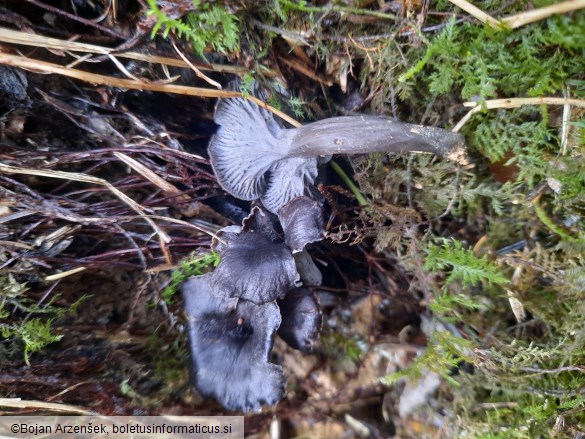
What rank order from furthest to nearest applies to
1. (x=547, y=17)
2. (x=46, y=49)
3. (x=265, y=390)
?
(x=265, y=390)
(x=46, y=49)
(x=547, y=17)

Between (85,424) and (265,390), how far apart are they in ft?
2.26

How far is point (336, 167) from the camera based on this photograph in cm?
176

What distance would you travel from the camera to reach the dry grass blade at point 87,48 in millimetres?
1348

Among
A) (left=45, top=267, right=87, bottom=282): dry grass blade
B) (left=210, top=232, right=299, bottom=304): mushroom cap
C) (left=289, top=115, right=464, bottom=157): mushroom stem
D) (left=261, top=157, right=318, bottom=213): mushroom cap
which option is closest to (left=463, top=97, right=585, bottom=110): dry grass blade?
(left=289, top=115, right=464, bottom=157): mushroom stem

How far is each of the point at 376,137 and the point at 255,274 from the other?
67cm

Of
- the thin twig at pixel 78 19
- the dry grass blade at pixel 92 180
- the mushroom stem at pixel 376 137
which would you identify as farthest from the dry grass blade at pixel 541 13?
the dry grass blade at pixel 92 180

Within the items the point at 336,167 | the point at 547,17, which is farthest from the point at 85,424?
the point at 547,17

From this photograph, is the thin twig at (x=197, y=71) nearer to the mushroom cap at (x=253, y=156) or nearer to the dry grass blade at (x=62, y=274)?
the mushroom cap at (x=253, y=156)

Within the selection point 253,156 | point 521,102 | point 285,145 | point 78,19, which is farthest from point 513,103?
point 78,19

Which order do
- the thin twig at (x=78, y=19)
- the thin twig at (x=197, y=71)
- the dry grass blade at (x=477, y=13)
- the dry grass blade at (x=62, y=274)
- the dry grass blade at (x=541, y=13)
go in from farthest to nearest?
1. the dry grass blade at (x=62, y=274)
2. the thin twig at (x=197, y=71)
3. the thin twig at (x=78, y=19)
4. the dry grass blade at (x=477, y=13)
5. the dry grass blade at (x=541, y=13)

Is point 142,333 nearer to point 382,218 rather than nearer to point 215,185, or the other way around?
point 215,185

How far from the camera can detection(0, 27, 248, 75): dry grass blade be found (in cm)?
135

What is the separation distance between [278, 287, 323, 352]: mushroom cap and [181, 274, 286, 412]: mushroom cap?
0.11m

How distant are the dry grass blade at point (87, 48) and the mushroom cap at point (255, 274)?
2.28ft
